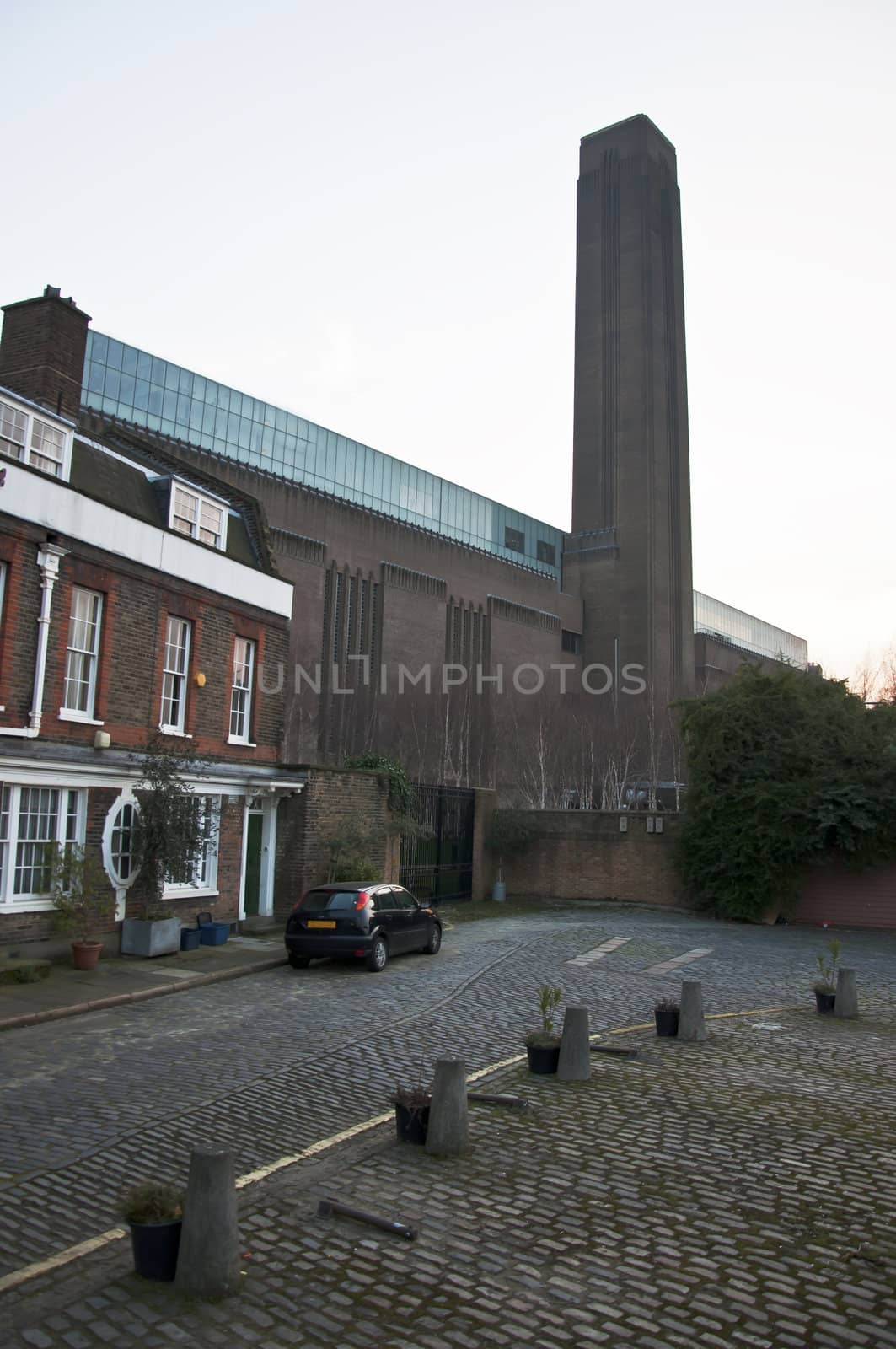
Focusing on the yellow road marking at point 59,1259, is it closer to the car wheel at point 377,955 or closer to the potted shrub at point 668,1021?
the potted shrub at point 668,1021

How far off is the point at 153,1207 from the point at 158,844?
12562mm

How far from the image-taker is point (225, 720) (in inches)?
816

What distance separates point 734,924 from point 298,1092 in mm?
20244

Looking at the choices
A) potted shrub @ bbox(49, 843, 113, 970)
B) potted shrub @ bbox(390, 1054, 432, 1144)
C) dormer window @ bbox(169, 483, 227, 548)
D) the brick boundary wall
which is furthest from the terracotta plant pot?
the brick boundary wall

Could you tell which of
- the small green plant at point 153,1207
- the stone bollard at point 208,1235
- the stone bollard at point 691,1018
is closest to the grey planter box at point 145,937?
the stone bollard at point 691,1018

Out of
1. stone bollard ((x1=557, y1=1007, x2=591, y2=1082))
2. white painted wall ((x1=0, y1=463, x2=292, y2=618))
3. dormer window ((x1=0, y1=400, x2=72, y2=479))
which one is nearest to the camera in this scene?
stone bollard ((x1=557, y1=1007, x2=591, y2=1082))

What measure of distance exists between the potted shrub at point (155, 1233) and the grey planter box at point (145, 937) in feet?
40.5

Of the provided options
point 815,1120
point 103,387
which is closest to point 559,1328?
point 815,1120

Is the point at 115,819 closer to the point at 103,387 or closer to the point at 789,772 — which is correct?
the point at 789,772

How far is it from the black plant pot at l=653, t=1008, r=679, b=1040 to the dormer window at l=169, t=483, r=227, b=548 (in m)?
12.8

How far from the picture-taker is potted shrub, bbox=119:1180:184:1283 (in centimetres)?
510

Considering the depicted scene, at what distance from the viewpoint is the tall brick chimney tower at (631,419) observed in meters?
91.1

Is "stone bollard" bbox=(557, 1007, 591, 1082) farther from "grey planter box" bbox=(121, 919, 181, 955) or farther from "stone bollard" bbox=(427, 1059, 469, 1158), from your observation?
"grey planter box" bbox=(121, 919, 181, 955)

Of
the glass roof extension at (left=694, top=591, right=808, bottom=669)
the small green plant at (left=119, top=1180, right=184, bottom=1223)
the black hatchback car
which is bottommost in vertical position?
the small green plant at (left=119, top=1180, right=184, bottom=1223)
